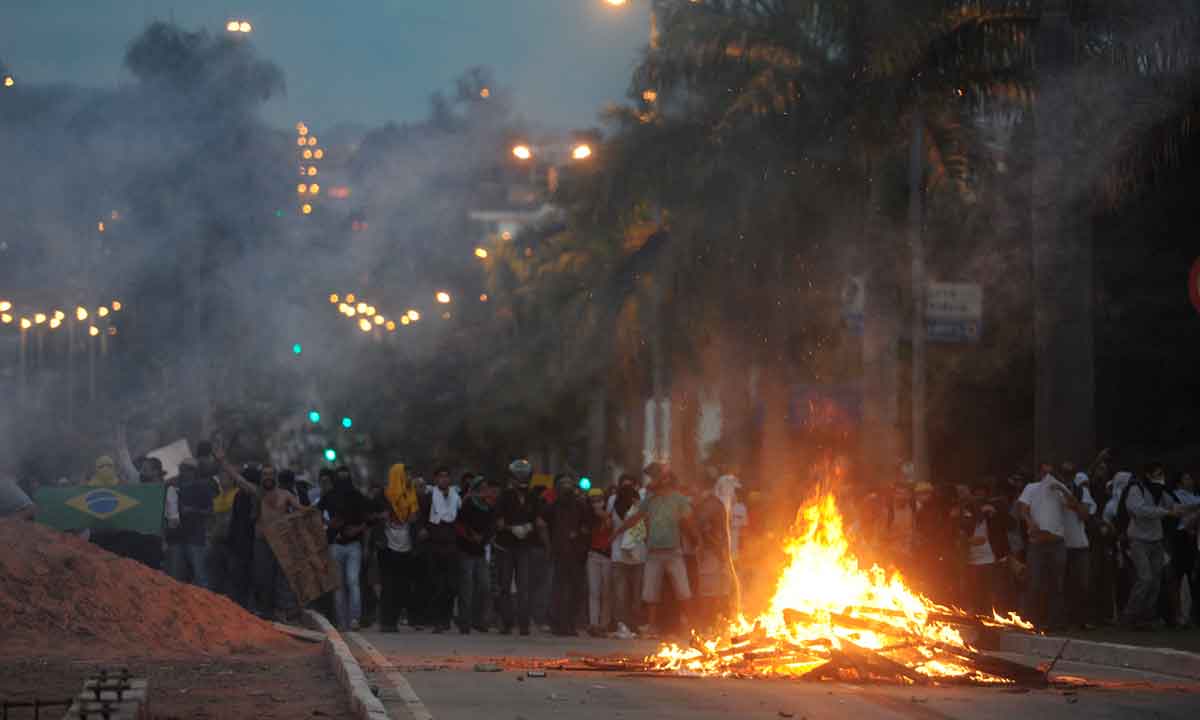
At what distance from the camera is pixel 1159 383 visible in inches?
1339

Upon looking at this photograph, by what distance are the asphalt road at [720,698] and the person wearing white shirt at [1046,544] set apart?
4.35m

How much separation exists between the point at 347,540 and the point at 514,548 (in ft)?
6.27

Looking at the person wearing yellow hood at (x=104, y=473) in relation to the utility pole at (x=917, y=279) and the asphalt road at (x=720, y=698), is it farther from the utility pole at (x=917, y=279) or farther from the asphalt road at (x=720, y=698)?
the utility pole at (x=917, y=279)

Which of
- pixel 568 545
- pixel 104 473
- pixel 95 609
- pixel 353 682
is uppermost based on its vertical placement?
pixel 104 473

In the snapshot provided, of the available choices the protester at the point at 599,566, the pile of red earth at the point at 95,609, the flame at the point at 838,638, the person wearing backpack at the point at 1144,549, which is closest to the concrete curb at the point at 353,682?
the pile of red earth at the point at 95,609

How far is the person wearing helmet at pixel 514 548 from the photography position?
21688mm

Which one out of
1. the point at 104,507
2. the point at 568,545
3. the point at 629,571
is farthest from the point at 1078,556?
the point at 104,507

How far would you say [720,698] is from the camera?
12672mm

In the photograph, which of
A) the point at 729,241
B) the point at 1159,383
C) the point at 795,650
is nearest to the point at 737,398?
the point at 729,241

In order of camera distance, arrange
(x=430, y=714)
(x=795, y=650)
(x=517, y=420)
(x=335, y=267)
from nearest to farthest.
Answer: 1. (x=430, y=714)
2. (x=795, y=650)
3. (x=335, y=267)
4. (x=517, y=420)

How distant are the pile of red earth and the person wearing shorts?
4.77m

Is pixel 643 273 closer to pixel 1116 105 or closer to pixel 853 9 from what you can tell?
pixel 853 9

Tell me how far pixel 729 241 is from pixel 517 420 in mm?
23068

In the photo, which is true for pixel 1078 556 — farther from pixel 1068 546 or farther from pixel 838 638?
pixel 838 638
